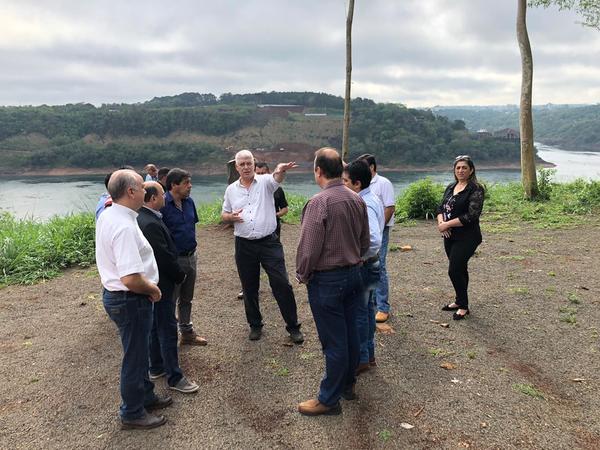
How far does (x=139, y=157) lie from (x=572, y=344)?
157 feet

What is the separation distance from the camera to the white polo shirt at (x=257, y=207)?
3.83 metres

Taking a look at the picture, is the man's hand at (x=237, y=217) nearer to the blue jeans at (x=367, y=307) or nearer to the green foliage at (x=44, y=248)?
the blue jeans at (x=367, y=307)

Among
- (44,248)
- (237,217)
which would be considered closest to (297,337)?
(237,217)

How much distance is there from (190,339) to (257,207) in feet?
4.81

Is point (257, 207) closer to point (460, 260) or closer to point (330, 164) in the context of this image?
point (330, 164)

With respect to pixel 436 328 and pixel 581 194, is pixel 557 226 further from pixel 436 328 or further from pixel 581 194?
Result: pixel 436 328

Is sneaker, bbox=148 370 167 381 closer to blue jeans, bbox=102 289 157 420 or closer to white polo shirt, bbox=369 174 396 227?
blue jeans, bbox=102 289 157 420

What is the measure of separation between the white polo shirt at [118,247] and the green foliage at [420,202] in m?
8.80

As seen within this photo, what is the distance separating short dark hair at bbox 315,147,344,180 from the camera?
275 centimetres

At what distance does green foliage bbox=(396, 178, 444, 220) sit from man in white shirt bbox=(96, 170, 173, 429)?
867 centimetres

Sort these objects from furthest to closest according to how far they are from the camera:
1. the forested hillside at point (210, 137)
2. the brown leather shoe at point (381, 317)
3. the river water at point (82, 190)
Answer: the forested hillside at point (210, 137) < the river water at point (82, 190) < the brown leather shoe at point (381, 317)

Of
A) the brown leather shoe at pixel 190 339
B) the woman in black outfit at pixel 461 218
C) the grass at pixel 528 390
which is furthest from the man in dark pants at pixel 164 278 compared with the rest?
the woman in black outfit at pixel 461 218

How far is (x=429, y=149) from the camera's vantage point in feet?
151

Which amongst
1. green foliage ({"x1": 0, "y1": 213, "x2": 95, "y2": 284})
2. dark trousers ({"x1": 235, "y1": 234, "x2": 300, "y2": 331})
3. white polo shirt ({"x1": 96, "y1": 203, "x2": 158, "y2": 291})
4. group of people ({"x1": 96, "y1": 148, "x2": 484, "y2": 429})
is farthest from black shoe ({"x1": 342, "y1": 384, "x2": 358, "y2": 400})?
green foliage ({"x1": 0, "y1": 213, "x2": 95, "y2": 284})
